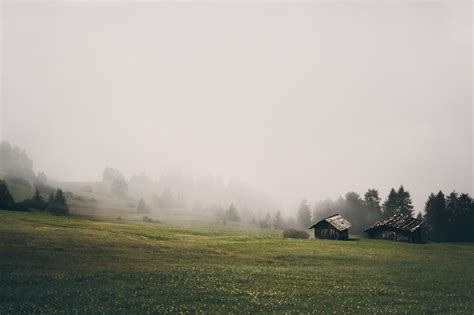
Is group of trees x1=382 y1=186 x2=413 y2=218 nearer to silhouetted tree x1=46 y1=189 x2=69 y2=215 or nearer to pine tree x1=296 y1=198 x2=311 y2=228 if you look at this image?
pine tree x1=296 y1=198 x2=311 y2=228

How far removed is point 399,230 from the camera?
9856cm

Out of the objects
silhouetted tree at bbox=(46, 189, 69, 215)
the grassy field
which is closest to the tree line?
the grassy field

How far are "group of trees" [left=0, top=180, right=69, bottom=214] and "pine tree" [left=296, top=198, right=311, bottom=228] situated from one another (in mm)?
104576

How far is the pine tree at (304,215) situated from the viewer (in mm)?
180700

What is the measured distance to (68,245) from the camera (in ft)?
167

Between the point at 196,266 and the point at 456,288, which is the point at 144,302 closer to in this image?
the point at 196,266

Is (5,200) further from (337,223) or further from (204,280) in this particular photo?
(204,280)

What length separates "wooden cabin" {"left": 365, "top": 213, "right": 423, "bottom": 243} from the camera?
97062 mm

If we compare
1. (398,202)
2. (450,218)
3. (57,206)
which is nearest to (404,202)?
(398,202)

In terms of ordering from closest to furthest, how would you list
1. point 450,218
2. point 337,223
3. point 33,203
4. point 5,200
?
point 337,223 → point 5,200 → point 450,218 → point 33,203

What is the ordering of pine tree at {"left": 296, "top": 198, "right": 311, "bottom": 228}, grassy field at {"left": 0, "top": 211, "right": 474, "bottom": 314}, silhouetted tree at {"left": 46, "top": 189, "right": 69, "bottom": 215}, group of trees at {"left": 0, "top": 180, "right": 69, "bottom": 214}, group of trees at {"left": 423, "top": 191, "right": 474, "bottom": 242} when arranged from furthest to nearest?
pine tree at {"left": 296, "top": 198, "right": 311, "bottom": 228} → silhouetted tree at {"left": 46, "top": 189, "right": 69, "bottom": 215} → group of trees at {"left": 423, "top": 191, "right": 474, "bottom": 242} → group of trees at {"left": 0, "top": 180, "right": 69, "bottom": 214} → grassy field at {"left": 0, "top": 211, "right": 474, "bottom": 314}

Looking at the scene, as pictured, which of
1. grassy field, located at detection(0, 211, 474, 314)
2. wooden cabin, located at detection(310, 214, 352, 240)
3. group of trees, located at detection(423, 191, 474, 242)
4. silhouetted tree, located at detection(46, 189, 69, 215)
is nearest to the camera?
grassy field, located at detection(0, 211, 474, 314)

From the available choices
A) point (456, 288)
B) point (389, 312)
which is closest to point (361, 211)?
point (456, 288)

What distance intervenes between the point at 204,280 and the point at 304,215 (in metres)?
153
